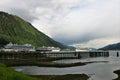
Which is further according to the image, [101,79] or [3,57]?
[3,57]

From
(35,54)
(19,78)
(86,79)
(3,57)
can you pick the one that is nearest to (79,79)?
(86,79)

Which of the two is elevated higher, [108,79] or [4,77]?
[4,77]

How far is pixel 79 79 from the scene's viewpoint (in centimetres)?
5688

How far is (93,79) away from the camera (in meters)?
56.5

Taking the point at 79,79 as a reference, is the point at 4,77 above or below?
above

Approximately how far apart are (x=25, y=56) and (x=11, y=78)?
6178 inches

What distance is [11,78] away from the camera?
21297 millimetres

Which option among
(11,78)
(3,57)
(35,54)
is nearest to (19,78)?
(11,78)

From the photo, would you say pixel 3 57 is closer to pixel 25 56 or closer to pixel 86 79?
pixel 25 56

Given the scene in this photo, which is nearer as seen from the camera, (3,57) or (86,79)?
(86,79)

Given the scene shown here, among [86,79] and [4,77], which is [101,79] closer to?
[86,79]

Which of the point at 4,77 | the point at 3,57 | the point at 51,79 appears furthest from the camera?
the point at 3,57

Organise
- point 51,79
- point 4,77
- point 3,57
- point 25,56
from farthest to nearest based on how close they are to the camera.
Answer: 1. point 25,56
2. point 3,57
3. point 51,79
4. point 4,77

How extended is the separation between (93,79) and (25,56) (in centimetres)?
12422
